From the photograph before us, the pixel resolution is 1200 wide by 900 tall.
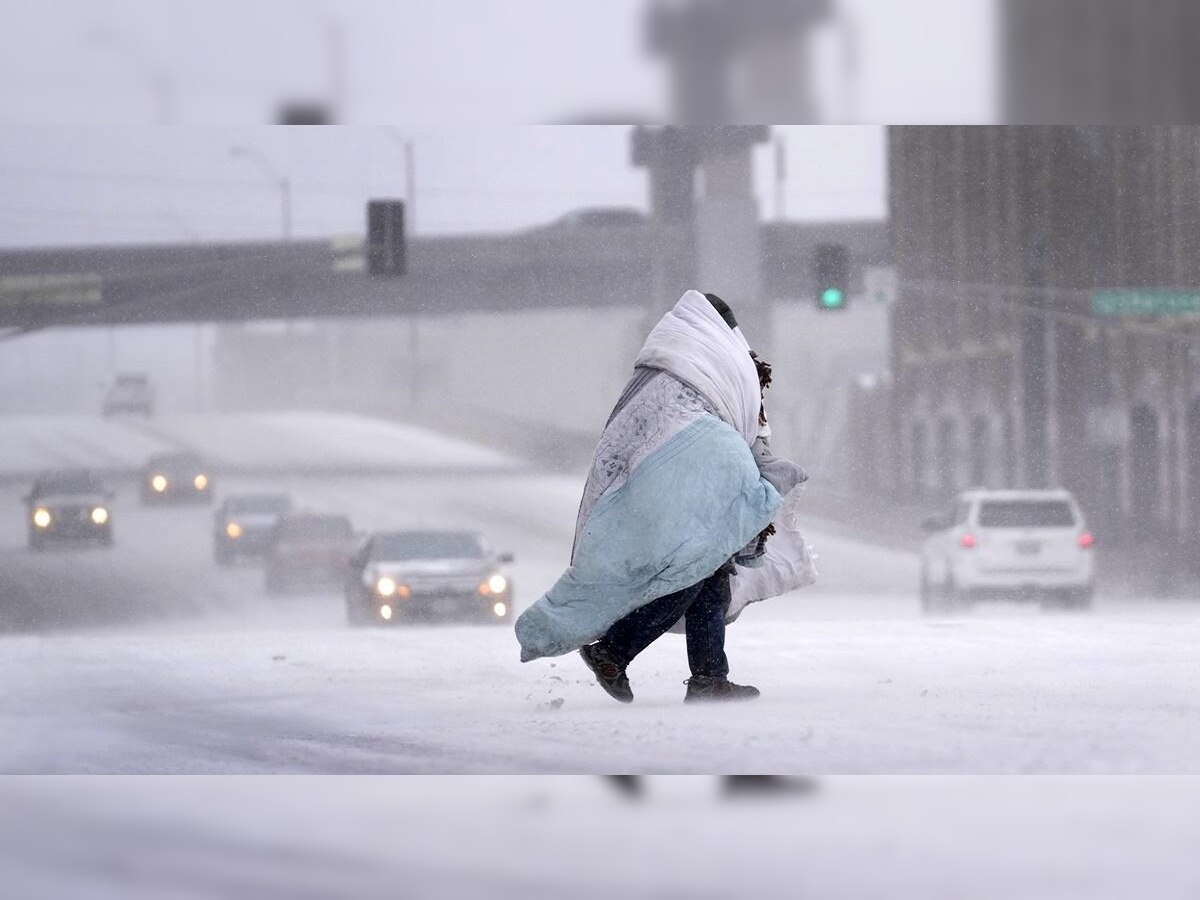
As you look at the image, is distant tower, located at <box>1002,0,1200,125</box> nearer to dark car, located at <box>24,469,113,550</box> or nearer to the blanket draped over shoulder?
the blanket draped over shoulder

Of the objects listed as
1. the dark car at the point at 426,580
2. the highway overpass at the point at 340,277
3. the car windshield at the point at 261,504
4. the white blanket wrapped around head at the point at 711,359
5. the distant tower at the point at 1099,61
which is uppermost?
the distant tower at the point at 1099,61

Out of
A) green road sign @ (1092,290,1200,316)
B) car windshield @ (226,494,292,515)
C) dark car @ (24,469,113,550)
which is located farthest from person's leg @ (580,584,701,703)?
green road sign @ (1092,290,1200,316)

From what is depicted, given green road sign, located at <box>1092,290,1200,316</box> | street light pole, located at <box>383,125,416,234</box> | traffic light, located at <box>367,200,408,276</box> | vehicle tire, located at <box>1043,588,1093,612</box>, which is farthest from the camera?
vehicle tire, located at <box>1043,588,1093,612</box>

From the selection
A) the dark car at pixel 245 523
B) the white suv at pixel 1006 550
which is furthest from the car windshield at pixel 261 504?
the white suv at pixel 1006 550

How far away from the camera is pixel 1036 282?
44.0 feet

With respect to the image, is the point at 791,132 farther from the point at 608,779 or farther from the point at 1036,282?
the point at 608,779

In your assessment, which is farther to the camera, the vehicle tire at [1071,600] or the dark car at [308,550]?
the vehicle tire at [1071,600]

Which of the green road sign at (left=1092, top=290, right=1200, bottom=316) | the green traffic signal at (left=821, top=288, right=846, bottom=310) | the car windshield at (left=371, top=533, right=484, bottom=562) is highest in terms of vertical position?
the green traffic signal at (left=821, top=288, right=846, bottom=310)

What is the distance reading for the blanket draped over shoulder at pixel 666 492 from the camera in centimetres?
736

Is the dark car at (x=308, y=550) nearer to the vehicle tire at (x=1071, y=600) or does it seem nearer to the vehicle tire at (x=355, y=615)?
the vehicle tire at (x=355, y=615)

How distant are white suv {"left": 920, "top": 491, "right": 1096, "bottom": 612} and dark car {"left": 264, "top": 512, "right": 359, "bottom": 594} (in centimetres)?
426

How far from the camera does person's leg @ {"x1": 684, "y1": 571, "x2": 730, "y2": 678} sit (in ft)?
25.3

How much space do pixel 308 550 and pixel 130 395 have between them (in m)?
1.64

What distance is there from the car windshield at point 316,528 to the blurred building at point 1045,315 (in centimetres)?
388
